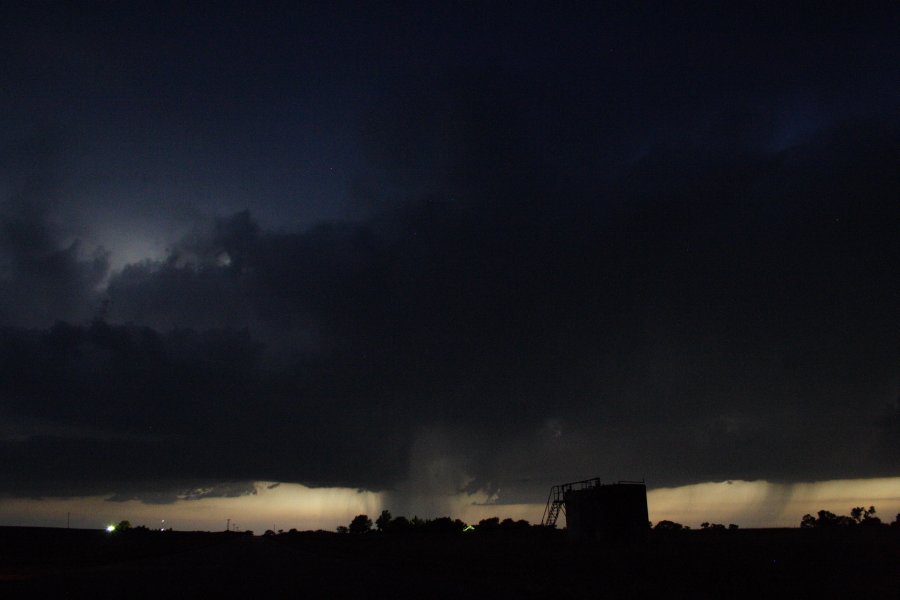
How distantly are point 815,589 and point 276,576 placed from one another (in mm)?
28930

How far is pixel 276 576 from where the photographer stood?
3928 cm

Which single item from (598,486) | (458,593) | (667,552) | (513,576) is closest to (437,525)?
(598,486)

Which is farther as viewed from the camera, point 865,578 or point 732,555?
point 732,555

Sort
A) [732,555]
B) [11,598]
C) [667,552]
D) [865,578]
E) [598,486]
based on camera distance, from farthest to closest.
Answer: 1. [598,486]
2. [667,552]
3. [732,555]
4. [865,578]
5. [11,598]

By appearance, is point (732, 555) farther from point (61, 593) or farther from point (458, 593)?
point (61, 593)

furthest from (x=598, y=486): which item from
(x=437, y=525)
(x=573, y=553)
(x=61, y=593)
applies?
(x=437, y=525)

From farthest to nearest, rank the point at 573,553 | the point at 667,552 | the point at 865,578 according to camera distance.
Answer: the point at 573,553 < the point at 667,552 < the point at 865,578

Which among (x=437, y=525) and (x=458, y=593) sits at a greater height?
(x=458, y=593)

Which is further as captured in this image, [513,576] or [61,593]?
[513,576]

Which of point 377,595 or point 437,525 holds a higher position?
point 377,595

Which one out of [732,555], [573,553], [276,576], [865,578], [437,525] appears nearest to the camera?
[865,578]

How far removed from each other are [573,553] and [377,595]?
33.5 metres

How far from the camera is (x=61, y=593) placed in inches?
1144

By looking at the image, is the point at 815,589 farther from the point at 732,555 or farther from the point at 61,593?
the point at 61,593
